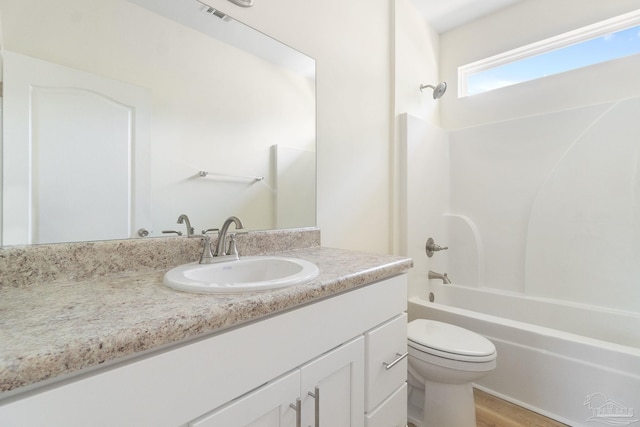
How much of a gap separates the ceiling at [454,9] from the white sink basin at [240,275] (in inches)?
86.5

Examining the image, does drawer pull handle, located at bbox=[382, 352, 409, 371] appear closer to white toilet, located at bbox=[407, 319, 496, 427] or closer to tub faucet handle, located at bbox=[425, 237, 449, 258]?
white toilet, located at bbox=[407, 319, 496, 427]

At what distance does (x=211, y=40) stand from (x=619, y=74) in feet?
8.00

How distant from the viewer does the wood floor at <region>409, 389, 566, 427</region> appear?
1448 millimetres

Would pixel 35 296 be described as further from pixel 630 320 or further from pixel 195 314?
pixel 630 320

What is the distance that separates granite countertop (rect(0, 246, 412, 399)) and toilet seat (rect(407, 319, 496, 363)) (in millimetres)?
712

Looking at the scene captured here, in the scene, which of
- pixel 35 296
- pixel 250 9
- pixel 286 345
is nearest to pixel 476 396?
pixel 286 345

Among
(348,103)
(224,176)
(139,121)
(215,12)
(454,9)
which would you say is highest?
(454,9)

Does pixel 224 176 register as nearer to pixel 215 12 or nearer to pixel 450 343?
pixel 215 12

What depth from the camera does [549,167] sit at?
2.04 meters

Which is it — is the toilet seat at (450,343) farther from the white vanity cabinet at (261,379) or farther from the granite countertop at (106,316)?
the granite countertop at (106,316)

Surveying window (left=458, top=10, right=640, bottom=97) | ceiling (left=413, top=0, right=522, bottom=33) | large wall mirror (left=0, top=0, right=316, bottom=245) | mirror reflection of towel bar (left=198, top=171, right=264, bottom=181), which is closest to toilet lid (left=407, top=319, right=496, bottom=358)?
large wall mirror (left=0, top=0, right=316, bottom=245)

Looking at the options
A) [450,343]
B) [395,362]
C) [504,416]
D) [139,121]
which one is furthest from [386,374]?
[139,121]

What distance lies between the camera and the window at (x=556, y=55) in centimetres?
183

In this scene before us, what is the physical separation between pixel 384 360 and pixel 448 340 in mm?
541
